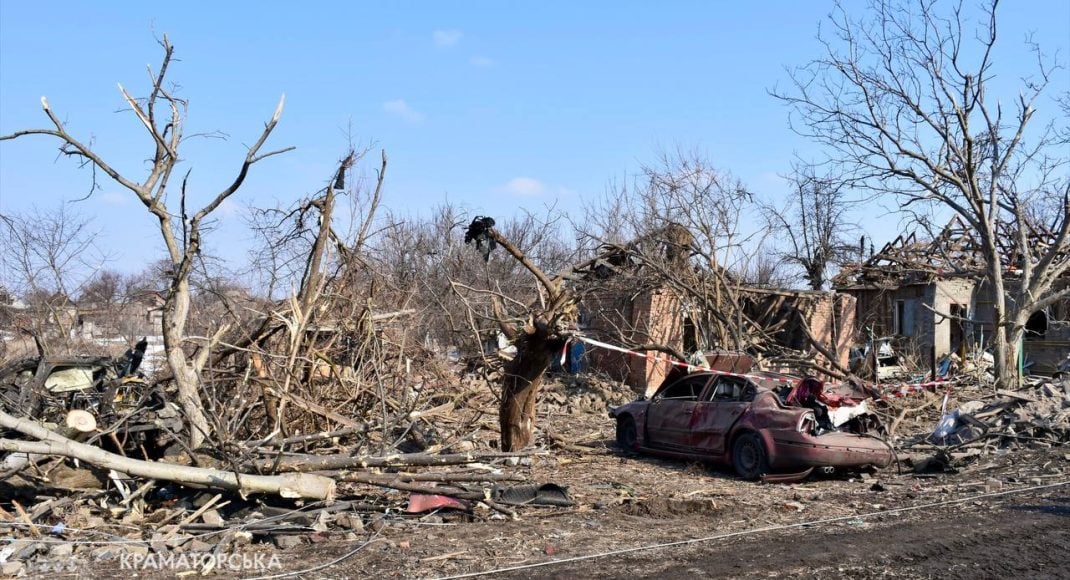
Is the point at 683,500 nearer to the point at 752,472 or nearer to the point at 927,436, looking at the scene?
the point at 752,472

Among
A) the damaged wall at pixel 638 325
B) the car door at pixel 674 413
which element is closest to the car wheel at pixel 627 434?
the car door at pixel 674 413

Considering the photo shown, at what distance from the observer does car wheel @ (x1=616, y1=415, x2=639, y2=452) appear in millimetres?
13016

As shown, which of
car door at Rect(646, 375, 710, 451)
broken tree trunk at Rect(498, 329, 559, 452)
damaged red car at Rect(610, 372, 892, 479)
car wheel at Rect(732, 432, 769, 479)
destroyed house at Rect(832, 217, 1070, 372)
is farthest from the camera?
destroyed house at Rect(832, 217, 1070, 372)

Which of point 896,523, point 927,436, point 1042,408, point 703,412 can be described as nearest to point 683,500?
point 896,523

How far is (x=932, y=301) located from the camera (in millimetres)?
28188

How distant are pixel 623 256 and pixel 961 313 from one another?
15.4 meters

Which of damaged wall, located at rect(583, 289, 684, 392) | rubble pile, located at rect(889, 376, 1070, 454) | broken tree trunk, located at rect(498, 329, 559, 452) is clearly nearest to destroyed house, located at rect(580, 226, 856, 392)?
damaged wall, located at rect(583, 289, 684, 392)

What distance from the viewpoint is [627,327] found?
21875mm

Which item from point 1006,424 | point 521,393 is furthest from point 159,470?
point 1006,424

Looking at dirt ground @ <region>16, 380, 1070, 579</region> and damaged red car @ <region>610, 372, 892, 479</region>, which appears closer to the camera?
dirt ground @ <region>16, 380, 1070, 579</region>

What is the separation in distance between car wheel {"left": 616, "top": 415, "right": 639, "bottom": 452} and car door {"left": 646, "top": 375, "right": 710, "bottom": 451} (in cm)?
35

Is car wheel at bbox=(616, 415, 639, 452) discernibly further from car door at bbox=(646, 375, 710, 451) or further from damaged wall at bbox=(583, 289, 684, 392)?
damaged wall at bbox=(583, 289, 684, 392)

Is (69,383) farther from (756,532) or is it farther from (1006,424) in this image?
(1006,424)

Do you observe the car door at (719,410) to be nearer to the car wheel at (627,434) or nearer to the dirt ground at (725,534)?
the dirt ground at (725,534)
